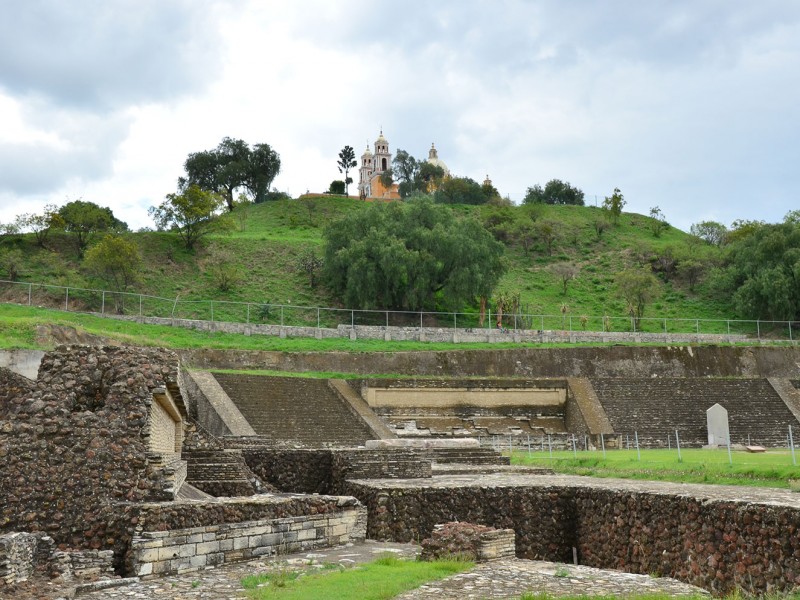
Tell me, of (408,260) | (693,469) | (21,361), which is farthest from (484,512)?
(408,260)

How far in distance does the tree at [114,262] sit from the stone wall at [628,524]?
30.7 metres

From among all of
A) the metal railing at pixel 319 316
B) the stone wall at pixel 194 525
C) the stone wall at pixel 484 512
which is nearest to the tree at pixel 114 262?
the metal railing at pixel 319 316

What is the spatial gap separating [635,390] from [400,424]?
11165 mm

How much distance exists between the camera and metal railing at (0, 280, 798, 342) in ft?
127

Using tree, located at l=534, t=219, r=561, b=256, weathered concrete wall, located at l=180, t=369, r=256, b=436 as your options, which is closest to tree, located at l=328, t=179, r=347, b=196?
tree, located at l=534, t=219, r=561, b=256

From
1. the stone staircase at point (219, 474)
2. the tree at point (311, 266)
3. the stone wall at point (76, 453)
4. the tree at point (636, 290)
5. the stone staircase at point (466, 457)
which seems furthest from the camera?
the tree at point (311, 266)

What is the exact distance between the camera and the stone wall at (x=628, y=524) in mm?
9961

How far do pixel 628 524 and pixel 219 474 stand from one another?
26.5 feet

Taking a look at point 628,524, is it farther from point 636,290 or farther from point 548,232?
point 548,232

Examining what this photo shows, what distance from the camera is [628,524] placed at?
13.2 m

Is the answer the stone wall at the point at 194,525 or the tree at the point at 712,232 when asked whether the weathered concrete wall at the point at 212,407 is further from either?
the tree at the point at 712,232

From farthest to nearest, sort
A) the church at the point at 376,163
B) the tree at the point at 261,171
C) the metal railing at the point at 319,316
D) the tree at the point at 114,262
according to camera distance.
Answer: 1. the church at the point at 376,163
2. the tree at the point at 261,171
3. the tree at the point at 114,262
4. the metal railing at the point at 319,316

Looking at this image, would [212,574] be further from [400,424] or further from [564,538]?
[400,424]

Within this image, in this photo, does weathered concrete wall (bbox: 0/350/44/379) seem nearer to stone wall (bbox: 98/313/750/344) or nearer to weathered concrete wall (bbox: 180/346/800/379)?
weathered concrete wall (bbox: 180/346/800/379)
